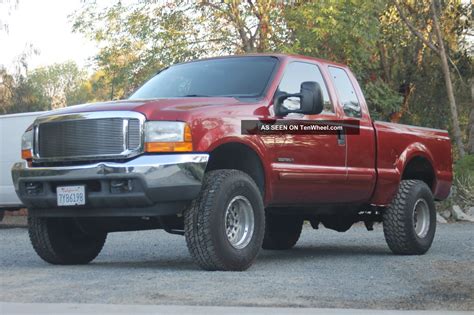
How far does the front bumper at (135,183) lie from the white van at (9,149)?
8801 millimetres

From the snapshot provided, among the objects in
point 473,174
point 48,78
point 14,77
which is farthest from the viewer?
point 48,78

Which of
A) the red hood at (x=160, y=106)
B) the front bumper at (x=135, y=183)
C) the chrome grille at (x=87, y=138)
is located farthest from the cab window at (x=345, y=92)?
the chrome grille at (x=87, y=138)

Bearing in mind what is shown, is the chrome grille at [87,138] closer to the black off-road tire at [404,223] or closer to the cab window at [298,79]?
the cab window at [298,79]

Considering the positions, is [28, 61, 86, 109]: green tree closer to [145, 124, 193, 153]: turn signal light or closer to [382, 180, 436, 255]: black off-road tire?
[382, 180, 436, 255]: black off-road tire

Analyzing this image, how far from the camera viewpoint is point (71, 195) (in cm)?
843

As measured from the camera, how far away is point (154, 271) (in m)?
8.62

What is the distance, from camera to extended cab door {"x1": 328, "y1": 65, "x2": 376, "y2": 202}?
10141 mm

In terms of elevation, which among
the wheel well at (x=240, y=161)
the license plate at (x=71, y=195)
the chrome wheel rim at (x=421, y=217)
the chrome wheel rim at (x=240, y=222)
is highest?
the wheel well at (x=240, y=161)

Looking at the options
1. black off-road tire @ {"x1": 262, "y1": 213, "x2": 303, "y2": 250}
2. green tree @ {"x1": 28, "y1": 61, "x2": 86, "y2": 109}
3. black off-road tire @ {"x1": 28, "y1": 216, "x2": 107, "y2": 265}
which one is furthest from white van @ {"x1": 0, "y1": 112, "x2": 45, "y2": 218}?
green tree @ {"x1": 28, "y1": 61, "x2": 86, "y2": 109}

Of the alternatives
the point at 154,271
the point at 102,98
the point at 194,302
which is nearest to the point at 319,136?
the point at 154,271

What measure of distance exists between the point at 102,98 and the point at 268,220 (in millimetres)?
72172

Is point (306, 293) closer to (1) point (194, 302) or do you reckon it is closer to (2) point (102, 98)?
(1) point (194, 302)

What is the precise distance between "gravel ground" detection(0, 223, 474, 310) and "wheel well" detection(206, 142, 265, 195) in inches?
35.8

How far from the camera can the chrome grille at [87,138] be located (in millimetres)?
8203
